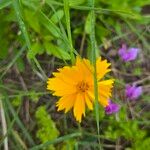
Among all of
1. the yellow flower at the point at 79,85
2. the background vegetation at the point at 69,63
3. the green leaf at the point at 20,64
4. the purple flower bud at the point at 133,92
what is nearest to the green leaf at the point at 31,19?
the background vegetation at the point at 69,63

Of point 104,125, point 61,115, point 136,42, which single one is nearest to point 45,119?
point 61,115

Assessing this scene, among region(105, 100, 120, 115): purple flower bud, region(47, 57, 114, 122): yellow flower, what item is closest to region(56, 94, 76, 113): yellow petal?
region(47, 57, 114, 122): yellow flower

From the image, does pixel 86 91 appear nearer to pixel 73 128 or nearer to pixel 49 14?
pixel 49 14

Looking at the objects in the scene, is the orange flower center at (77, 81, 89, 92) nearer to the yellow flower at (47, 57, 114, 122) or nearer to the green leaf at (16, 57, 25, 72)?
the yellow flower at (47, 57, 114, 122)

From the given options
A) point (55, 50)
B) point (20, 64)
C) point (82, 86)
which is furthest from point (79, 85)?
point (20, 64)

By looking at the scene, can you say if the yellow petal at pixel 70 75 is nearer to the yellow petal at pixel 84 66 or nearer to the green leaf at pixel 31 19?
the yellow petal at pixel 84 66
